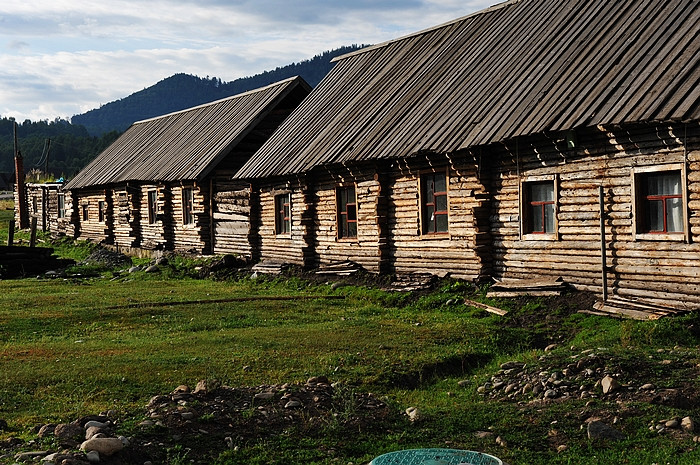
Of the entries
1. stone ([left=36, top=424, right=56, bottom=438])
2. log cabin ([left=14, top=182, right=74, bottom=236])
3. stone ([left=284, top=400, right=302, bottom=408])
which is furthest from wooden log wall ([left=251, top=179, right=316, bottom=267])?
log cabin ([left=14, top=182, right=74, bottom=236])

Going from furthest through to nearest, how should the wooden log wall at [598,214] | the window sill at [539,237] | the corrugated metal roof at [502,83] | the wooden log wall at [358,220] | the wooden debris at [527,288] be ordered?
the wooden log wall at [358,220] < the window sill at [539,237] < the wooden debris at [527,288] < the corrugated metal roof at [502,83] < the wooden log wall at [598,214]

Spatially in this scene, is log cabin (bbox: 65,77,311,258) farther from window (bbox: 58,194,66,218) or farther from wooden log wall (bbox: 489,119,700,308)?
wooden log wall (bbox: 489,119,700,308)

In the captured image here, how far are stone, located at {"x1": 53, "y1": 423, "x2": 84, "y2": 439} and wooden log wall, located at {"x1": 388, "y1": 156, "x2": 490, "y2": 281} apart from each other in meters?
12.0

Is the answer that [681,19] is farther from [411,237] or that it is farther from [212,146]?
[212,146]

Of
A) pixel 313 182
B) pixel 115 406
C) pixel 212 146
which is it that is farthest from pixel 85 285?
pixel 115 406

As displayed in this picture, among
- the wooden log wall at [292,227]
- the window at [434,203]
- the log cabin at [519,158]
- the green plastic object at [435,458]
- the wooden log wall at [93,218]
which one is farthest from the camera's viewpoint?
the wooden log wall at [93,218]

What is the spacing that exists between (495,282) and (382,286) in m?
3.35

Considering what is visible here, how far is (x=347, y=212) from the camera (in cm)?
2397

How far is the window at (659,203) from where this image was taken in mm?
14516

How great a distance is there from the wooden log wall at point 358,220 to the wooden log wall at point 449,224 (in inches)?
20.9

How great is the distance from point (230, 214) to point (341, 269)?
27.0ft

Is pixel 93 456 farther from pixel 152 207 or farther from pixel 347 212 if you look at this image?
pixel 152 207

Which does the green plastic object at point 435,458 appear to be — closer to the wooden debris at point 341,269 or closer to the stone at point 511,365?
the stone at point 511,365

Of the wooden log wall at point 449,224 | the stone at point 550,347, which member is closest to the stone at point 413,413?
the stone at point 550,347
